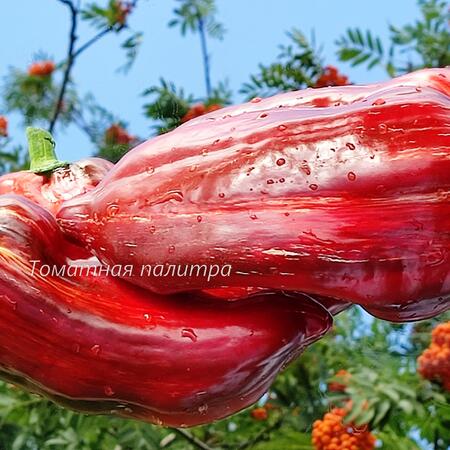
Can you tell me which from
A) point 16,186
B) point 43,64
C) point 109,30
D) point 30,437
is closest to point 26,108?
point 43,64

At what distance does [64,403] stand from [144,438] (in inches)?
33.4

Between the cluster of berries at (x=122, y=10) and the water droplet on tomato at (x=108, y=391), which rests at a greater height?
the water droplet on tomato at (x=108, y=391)

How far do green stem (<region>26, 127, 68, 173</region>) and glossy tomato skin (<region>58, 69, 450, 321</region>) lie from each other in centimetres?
18

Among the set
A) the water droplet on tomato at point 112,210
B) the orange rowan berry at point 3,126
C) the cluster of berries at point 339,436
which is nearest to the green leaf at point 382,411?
the cluster of berries at point 339,436

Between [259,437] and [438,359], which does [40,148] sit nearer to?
[438,359]

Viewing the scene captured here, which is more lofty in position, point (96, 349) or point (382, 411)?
point (96, 349)

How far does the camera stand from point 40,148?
2.29ft

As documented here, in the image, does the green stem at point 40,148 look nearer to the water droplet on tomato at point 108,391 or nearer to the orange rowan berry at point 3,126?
the water droplet on tomato at point 108,391

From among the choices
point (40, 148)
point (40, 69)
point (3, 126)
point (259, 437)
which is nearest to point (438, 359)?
point (259, 437)

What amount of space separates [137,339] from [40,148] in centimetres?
25

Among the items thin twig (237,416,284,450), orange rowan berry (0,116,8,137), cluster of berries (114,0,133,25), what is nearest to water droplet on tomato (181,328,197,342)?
thin twig (237,416,284,450)

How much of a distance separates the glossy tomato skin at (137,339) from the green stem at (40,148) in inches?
6.7

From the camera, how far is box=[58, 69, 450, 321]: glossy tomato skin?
45 cm

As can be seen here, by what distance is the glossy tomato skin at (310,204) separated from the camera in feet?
1.49
